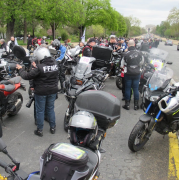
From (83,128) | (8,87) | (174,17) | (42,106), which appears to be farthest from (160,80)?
(174,17)

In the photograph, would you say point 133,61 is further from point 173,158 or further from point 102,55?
point 173,158

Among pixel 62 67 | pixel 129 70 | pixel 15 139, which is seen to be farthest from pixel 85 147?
pixel 62 67

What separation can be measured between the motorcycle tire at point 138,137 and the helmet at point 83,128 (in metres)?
1.27

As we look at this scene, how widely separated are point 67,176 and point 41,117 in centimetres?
250

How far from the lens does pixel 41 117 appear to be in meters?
3.98

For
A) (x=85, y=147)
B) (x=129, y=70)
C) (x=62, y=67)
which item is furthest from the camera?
(x=62, y=67)

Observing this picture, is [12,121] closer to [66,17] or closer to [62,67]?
[62,67]

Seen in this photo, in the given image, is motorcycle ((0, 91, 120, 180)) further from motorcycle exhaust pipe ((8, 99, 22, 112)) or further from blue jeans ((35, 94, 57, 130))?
motorcycle exhaust pipe ((8, 99, 22, 112))

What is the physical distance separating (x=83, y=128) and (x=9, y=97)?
9.31 ft

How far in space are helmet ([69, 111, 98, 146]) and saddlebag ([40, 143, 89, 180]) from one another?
498mm

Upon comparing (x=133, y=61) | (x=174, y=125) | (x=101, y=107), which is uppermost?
(x=133, y=61)

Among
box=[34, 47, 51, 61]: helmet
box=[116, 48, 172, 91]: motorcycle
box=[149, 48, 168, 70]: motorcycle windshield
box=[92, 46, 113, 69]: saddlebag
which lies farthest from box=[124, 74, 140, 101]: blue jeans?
box=[34, 47, 51, 61]: helmet

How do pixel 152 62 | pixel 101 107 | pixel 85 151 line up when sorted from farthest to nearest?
pixel 152 62
pixel 101 107
pixel 85 151

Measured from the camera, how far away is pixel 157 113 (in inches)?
138
